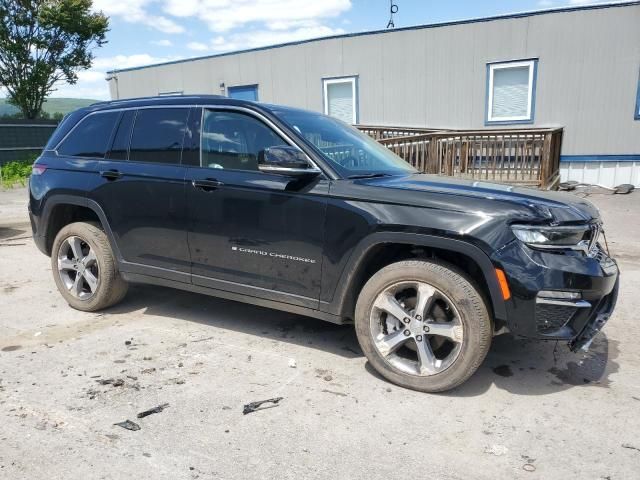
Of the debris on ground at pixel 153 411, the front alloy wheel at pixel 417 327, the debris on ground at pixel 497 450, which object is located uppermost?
the front alloy wheel at pixel 417 327

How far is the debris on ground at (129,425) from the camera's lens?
2.87 meters

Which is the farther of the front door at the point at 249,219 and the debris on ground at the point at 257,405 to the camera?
the front door at the point at 249,219

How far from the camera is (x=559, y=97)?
1280 centimetres

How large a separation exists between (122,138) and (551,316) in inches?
142

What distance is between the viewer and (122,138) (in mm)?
4406

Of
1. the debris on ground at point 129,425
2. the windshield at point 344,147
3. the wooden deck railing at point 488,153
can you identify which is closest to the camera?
the debris on ground at point 129,425

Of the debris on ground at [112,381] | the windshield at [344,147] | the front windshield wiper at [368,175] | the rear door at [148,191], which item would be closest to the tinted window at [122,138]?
the rear door at [148,191]

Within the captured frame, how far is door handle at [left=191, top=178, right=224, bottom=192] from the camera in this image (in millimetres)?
3834

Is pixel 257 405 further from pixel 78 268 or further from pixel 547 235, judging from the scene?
pixel 78 268

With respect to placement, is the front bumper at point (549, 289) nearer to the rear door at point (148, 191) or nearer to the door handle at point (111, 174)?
the rear door at point (148, 191)

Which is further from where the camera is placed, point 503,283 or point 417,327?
point 417,327

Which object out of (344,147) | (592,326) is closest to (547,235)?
(592,326)

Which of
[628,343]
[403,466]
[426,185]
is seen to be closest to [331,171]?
[426,185]

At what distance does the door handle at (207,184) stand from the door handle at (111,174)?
2.70 ft
